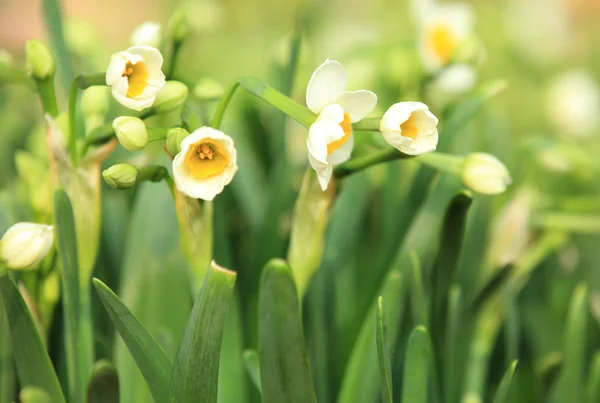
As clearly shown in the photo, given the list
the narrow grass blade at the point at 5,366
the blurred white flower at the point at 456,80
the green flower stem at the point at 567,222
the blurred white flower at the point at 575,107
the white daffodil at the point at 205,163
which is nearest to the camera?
the white daffodil at the point at 205,163

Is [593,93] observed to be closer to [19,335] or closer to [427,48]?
[427,48]

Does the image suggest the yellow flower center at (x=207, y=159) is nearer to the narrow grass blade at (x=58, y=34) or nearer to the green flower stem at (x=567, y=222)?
the narrow grass blade at (x=58, y=34)

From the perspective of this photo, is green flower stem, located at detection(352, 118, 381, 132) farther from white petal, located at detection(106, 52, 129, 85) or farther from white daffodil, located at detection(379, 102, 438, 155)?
white petal, located at detection(106, 52, 129, 85)

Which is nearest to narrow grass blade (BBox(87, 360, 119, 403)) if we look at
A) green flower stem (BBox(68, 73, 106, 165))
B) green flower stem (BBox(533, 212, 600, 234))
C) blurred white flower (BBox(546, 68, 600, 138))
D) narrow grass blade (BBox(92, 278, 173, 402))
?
narrow grass blade (BBox(92, 278, 173, 402))

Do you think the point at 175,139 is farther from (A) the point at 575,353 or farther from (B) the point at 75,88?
(A) the point at 575,353

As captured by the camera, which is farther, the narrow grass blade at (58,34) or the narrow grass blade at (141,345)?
the narrow grass blade at (58,34)

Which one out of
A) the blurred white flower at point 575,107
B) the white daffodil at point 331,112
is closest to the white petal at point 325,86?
the white daffodil at point 331,112
